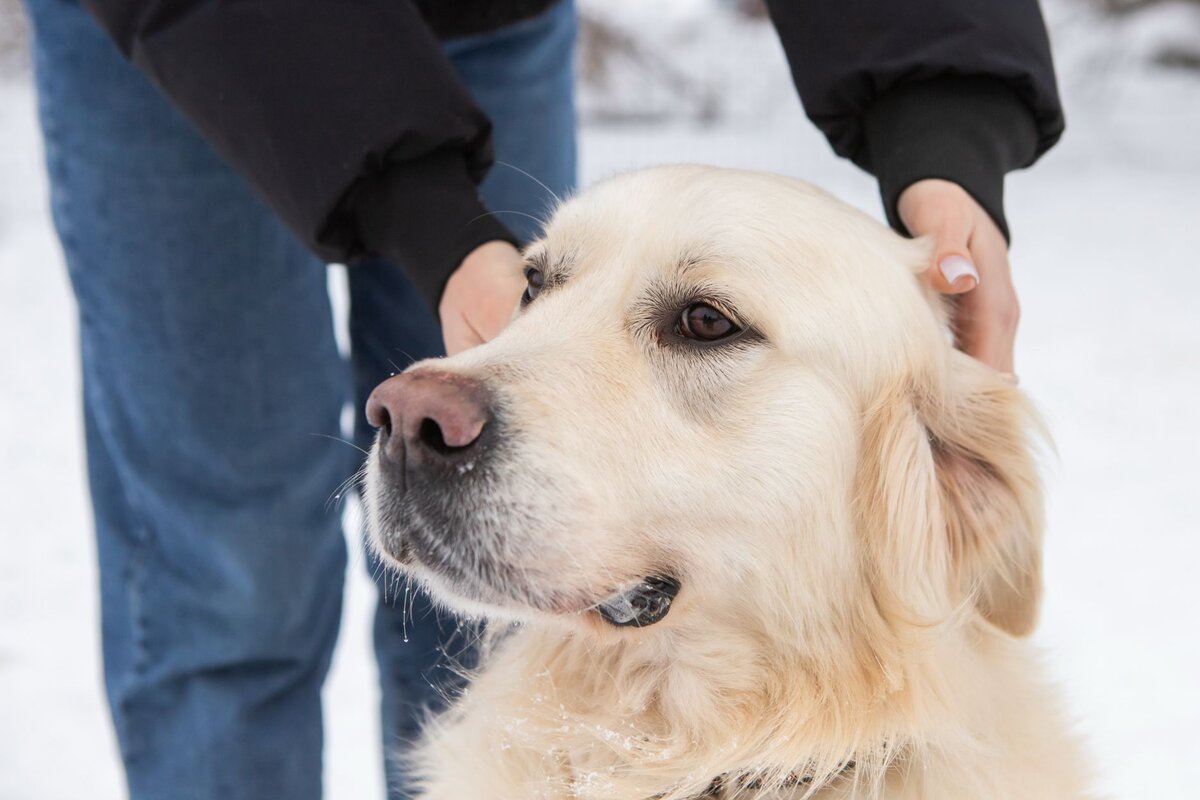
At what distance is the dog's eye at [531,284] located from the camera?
2.07m

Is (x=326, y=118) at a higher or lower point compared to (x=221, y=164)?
higher

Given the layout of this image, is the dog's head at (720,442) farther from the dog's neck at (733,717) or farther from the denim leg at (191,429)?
the denim leg at (191,429)

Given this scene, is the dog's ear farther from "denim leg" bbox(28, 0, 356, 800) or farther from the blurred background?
"denim leg" bbox(28, 0, 356, 800)

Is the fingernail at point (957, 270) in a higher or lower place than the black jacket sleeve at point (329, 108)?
lower

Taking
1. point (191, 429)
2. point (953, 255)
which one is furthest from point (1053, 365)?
point (191, 429)

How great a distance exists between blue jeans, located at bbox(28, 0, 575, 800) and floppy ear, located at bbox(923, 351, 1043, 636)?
1185 mm

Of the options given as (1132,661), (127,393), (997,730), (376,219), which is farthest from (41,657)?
(1132,661)

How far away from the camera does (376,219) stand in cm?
203

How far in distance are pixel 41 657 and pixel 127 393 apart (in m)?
1.70

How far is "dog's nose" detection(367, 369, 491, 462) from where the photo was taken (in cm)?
152

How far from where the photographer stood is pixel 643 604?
1739 millimetres

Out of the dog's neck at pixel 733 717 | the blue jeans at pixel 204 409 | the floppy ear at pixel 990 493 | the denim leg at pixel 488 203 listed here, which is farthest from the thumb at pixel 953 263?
the blue jeans at pixel 204 409

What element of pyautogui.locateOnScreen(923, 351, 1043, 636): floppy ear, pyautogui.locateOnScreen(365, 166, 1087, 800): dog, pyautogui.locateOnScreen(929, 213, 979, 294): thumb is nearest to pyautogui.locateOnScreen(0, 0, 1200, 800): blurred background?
pyautogui.locateOnScreen(923, 351, 1043, 636): floppy ear

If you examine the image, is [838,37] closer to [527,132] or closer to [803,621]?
[527,132]
